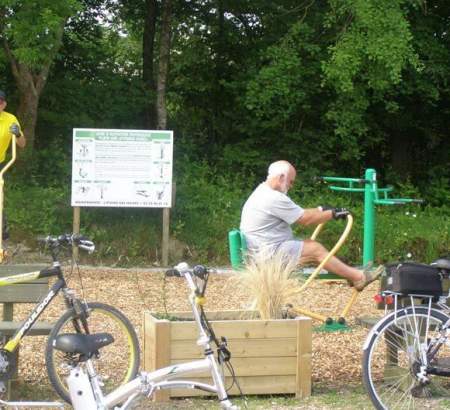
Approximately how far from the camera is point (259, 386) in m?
5.59

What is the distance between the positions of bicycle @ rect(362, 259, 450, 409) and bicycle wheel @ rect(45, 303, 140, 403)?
4.49 ft

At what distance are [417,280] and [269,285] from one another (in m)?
0.93

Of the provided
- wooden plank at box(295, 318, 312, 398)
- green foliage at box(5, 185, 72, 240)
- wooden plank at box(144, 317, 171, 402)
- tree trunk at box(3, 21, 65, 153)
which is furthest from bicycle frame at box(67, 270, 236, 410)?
tree trunk at box(3, 21, 65, 153)

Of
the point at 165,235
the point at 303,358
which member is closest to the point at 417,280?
the point at 303,358

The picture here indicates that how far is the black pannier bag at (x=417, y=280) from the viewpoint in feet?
17.2

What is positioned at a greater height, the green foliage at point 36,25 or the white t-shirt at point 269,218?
the green foliage at point 36,25

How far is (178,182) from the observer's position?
44.4ft

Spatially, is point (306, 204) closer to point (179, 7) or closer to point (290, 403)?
point (179, 7)

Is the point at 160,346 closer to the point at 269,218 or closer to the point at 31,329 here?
the point at 31,329

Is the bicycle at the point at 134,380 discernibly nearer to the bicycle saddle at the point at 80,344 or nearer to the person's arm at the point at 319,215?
the bicycle saddle at the point at 80,344

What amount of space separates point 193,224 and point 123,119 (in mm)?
3542

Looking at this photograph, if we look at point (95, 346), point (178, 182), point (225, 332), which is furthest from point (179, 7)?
point (95, 346)

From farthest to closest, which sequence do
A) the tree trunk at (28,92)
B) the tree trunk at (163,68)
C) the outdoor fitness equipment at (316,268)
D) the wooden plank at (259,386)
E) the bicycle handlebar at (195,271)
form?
the tree trunk at (163,68)
the tree trunk at (28,92)
the outdoor fitness equipment at (316,268)
the wooden plank at (259,386)
the bicycle handlebar at (195,271)

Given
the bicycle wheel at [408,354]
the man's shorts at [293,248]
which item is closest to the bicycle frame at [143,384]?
the bicycle wheel at [408,354]
